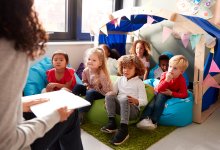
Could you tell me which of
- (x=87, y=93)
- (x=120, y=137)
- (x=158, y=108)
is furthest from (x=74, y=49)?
(x=120, y=137)

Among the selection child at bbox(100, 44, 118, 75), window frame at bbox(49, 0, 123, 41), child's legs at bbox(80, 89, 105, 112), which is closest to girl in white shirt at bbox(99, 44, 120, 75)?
child at bbox(100, 44, 118, 75)

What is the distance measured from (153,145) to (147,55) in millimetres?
1500

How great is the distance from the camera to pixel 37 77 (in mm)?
1995

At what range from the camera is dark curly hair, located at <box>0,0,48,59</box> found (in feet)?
1.98

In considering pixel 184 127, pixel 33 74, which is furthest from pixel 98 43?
pixel 184 127

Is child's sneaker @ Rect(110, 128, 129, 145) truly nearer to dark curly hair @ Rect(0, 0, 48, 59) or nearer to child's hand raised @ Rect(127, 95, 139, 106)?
child's hand raised @ Rect(127, 95, 139, 106)

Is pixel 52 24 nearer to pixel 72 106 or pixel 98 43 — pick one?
pixel 98 43

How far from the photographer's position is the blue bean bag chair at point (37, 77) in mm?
1871

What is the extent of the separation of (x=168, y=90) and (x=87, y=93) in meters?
0.72

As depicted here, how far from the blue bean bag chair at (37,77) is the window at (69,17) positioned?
54 cm

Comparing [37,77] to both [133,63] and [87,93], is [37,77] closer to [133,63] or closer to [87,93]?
[87,93]

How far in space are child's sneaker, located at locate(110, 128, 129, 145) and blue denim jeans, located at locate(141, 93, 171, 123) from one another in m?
0.33

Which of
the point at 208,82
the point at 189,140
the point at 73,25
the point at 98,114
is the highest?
the point at 73,25

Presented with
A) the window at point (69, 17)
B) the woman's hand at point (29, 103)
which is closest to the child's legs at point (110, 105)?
the woman's hand at point (29, 103)
